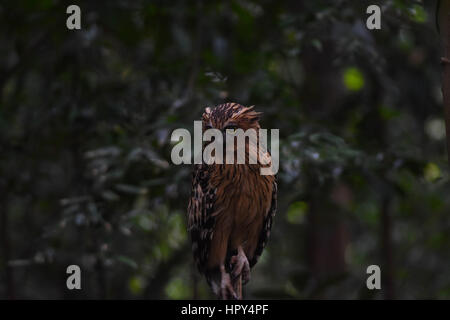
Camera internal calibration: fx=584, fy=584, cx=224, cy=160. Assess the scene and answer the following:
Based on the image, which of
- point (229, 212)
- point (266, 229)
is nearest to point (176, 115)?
point (266, 229)

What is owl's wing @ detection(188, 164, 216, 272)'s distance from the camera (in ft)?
6.75

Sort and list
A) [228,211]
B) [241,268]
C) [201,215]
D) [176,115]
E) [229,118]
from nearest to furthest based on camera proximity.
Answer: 1. [229,118]
2. [241,268]
3. [228,211]
4. [201,215]
5. [176,115]

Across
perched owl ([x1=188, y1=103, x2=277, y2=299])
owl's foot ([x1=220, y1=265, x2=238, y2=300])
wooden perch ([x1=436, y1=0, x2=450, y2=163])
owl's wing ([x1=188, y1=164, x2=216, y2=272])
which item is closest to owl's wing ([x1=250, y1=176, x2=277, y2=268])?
perched owl ([x1=188, y1=103, x2=277, y2=299])

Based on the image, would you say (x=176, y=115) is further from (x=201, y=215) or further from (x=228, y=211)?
(x=228, y=211)

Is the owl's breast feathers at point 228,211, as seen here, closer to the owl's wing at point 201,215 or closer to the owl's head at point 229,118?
the owl's wing at point 201,215

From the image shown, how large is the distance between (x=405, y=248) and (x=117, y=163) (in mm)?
5173

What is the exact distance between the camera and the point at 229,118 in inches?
68.0

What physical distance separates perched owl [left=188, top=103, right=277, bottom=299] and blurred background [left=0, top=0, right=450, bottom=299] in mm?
901

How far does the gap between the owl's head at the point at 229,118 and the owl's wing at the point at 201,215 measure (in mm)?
275

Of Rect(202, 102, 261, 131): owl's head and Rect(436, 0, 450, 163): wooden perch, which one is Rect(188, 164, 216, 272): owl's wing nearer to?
Rect(202, 102, 261, 131): owl's head

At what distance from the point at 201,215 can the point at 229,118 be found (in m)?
0.54

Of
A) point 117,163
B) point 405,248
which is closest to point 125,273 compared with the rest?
point 117,163
